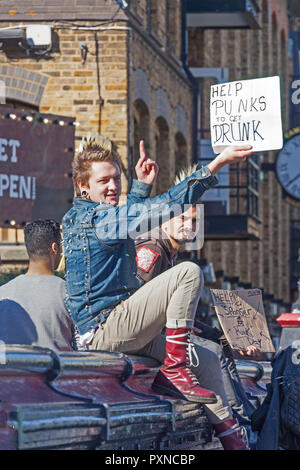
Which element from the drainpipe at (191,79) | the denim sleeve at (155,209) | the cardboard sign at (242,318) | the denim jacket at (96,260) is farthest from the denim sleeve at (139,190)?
the drainpipe at (191,79)

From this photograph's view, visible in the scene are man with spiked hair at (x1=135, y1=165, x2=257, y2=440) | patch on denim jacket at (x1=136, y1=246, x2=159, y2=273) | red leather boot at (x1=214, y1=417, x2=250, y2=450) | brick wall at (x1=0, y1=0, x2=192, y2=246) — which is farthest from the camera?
brick wall at (x1=0, y1=0, x2=192, y2=246)

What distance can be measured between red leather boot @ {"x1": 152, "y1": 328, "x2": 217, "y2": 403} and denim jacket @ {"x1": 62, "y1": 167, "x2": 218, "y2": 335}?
46cm

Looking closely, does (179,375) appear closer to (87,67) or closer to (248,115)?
(248,115)

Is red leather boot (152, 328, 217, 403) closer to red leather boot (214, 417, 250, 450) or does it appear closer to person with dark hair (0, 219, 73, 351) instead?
red leather boot (214, 417, 250, 450)

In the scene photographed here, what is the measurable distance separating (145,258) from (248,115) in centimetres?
101

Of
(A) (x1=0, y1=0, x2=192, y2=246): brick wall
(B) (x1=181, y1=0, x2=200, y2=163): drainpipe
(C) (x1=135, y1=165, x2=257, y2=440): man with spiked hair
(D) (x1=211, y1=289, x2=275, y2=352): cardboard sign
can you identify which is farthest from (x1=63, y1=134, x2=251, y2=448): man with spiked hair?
(B) (x1=181, y1=0, x2=200, y2=163): drainpipe

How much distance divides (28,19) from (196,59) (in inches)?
360

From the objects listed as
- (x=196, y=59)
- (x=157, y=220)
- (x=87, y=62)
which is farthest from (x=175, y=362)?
(x=196, y=59)

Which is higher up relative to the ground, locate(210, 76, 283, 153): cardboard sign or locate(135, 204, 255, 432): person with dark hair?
locate(210, 76, 283, 153): cardboard sign

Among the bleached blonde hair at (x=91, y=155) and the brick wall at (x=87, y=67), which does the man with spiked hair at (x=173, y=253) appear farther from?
the brick wall at (x=87, y=67)

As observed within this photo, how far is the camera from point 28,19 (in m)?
16.7

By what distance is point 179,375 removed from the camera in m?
5.85

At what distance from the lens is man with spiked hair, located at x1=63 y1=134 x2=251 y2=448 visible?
5836mm

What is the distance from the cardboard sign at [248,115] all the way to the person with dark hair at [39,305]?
3.51ft
